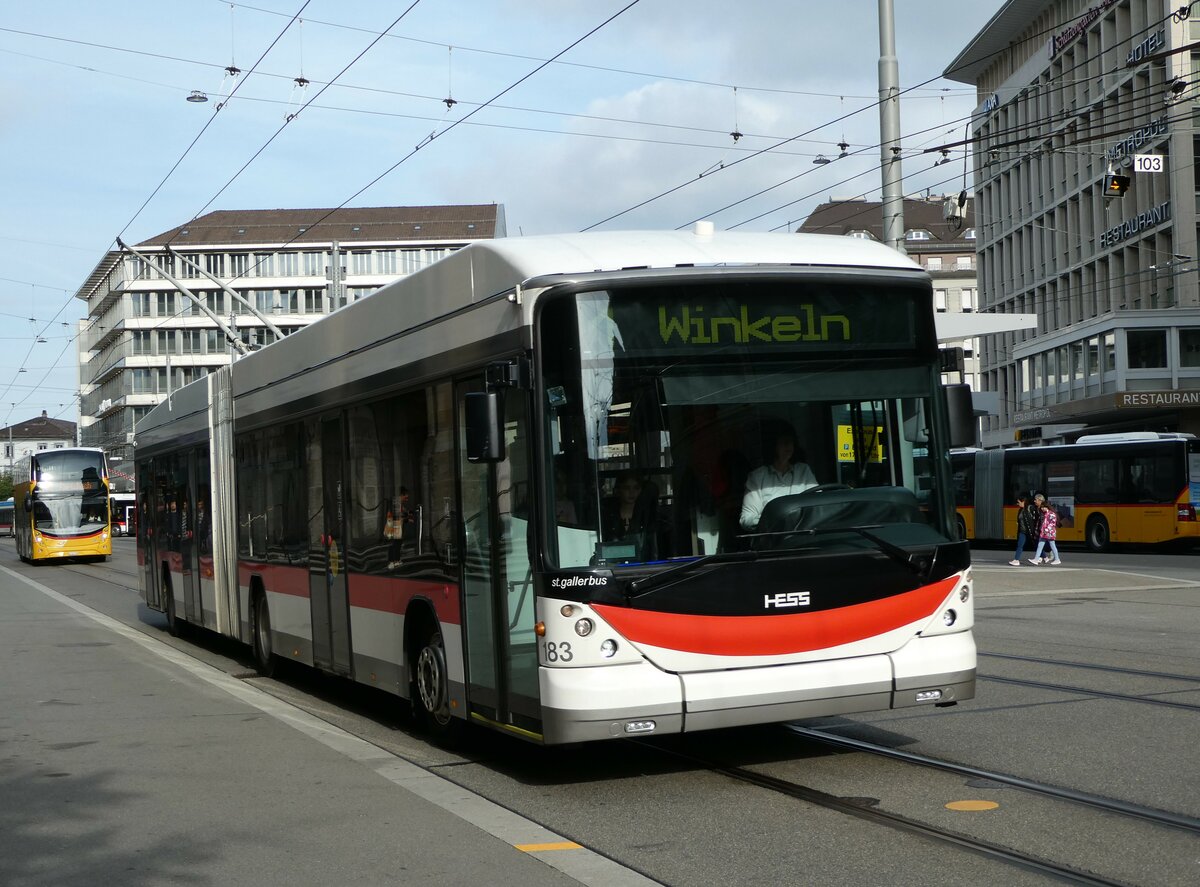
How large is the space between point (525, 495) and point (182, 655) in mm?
10216

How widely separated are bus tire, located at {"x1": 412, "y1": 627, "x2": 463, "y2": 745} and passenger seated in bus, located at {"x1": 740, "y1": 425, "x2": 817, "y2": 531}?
95.4 inches

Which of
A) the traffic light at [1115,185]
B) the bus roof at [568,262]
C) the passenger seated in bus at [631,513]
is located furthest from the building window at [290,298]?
the passenger seated in bus at [631,513]

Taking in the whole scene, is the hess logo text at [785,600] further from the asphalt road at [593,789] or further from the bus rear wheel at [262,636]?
the bus rear wheel at [262,636]

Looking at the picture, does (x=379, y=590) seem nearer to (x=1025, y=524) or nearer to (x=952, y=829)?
(x=952, y=829)

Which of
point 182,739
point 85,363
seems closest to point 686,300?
point 182,739

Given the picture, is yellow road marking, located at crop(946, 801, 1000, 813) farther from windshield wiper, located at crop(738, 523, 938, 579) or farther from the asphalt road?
windshield wiper, located at crop(738, 523, 938, 579)

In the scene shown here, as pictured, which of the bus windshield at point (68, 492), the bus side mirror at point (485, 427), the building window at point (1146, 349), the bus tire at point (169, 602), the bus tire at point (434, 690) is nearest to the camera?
the bus side mirror at point (485, 427)

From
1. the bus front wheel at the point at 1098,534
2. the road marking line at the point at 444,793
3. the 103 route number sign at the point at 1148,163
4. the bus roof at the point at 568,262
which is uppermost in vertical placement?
the 103 route number sign at the point at 1148,163

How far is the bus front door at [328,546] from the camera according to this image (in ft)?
36.8

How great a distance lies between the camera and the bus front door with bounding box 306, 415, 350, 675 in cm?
1120

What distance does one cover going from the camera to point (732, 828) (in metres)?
6.73

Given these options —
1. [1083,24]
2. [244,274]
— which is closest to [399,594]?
[1083,24]

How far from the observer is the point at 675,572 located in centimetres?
743

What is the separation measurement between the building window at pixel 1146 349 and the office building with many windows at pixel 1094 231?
0.12ft
